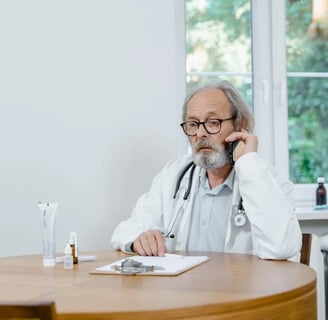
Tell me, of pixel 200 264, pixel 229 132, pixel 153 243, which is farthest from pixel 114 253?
pixel 229 132

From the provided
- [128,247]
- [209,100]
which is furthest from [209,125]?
[128,247]

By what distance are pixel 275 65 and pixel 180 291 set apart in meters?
1.86

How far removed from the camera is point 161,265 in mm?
1538

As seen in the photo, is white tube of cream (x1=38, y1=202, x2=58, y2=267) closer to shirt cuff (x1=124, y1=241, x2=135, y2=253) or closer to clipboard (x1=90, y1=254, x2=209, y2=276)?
clipboard (x1=90, y1=254, x2=209, y2=276)

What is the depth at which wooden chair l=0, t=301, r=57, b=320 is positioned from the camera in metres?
0.75

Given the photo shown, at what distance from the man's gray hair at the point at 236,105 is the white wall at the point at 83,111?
319 mm

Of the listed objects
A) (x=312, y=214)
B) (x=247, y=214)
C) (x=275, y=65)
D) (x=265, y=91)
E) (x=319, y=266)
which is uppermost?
(x=275, y=65)

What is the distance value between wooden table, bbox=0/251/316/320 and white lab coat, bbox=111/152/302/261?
142 millimetres

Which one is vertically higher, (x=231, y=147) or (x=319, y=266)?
(x=231, y=147)

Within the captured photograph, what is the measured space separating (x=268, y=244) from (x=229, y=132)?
568mm

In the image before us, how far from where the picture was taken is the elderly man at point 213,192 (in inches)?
71.8

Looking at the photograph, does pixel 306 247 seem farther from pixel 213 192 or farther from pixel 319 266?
pixel 319 266

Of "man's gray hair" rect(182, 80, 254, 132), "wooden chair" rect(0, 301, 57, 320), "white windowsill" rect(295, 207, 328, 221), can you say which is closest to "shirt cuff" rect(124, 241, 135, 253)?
"man's gray hair" rect(182, 80, 254, 132)

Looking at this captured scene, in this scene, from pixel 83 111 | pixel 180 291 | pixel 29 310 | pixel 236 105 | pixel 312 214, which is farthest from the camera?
pixel 312 214
